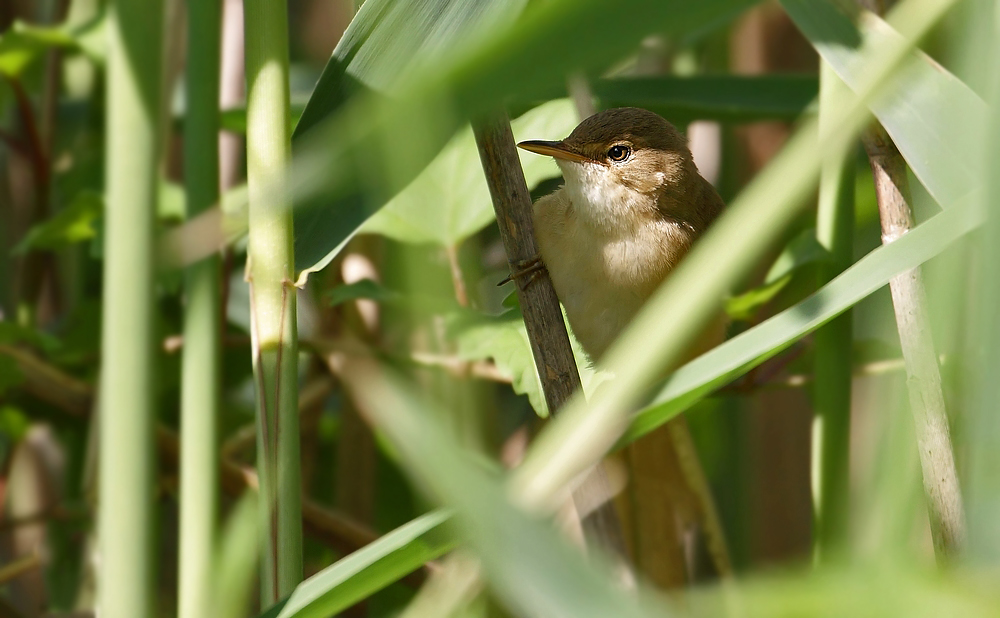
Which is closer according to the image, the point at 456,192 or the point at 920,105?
the point at 920,105

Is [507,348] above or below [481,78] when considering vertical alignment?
above

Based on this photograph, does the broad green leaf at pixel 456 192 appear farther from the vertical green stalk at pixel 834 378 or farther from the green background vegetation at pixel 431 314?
the vertical green stalk at pixel 834 378

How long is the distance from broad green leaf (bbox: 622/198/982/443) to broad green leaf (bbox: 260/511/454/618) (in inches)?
5.8

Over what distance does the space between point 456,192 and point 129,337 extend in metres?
0.61

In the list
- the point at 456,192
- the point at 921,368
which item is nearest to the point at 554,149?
the point at 456,192

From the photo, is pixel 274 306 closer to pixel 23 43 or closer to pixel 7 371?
pixel 7 371

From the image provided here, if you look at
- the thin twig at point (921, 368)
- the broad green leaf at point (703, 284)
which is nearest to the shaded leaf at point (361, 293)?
the thin twig at point (921, 368)

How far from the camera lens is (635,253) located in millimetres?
1372

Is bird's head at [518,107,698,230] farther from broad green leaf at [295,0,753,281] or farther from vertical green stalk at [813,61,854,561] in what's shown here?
broad green leaf at [295,0,753,281]

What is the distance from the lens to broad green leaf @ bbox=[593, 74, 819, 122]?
1294 millimetres

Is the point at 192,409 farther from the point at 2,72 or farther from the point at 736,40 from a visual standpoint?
the point at 736,40

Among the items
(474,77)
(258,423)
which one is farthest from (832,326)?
(474,77)

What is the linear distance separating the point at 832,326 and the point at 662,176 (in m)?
0.51

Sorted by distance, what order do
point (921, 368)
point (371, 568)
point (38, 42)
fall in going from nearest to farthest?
1. point (371, 568)
2. point (921, 368)
3. point (38, 42)
